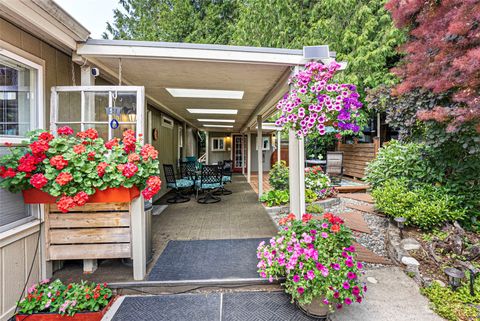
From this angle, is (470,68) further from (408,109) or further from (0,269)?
(0,269)

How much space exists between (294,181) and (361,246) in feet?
4.62

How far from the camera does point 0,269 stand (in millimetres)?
1850

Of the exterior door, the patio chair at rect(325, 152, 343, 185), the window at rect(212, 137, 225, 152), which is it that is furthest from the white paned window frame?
the exterior door

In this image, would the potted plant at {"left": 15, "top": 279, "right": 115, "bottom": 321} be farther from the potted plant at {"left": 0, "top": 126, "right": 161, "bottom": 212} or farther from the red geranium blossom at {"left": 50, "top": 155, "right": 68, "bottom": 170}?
the red geranium blossom at {"left": 50, "top": 155, "right": 68, "bottom": 170}

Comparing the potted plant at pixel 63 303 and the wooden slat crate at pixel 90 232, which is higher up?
the wooden slat crate at pixel 90 232

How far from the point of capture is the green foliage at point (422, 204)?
3.08 meters

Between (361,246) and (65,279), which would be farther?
(361,246)

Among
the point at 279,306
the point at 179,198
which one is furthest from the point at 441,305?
the point at 179,198

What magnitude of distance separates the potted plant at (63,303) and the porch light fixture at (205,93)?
305 cm

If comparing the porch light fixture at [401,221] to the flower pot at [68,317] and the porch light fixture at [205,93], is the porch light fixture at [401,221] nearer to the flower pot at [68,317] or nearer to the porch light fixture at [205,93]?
the porch light fixture at [205,93]

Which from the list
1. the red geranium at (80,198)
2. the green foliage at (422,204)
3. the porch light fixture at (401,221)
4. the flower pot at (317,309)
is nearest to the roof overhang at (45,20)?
the red geranium at (80,198)

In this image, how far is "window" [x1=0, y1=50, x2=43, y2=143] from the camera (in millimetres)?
1984

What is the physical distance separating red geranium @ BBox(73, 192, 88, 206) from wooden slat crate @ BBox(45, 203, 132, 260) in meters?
0.40

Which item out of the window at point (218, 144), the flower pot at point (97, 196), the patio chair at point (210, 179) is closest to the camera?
the flower pot at point (97, 196)
